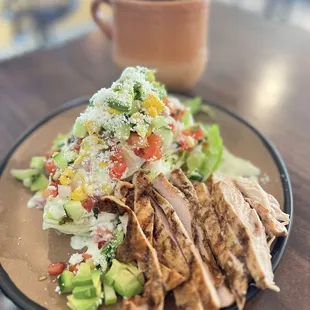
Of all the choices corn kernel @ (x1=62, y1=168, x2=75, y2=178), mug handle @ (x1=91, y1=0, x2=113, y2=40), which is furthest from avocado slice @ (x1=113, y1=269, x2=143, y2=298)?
mug handle @ (x1=91, y1=0, x2=113, y2=40)

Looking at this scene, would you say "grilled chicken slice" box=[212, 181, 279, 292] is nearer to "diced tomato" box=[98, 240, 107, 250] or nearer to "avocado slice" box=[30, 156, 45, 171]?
"diced tomato" box=[98, 240, 107, 250]

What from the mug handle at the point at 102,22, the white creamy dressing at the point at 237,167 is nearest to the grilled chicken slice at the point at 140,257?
the white creamy dressing at the point at 237,167

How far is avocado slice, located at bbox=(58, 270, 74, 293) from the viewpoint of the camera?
1.28m

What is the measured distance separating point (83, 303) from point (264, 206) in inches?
26.2

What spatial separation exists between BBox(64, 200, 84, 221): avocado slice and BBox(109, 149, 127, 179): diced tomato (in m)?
0.16

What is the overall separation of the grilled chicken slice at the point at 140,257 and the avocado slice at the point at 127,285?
2cm

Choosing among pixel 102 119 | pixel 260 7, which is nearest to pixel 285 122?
pixel 102 119

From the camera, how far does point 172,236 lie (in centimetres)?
133

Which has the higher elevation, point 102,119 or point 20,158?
point 102,119

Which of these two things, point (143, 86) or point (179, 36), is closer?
point (143, 86)

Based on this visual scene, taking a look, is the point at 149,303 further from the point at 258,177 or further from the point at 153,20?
the point at 153,20

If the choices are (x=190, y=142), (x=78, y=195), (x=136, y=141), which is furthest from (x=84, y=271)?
(x=190, y=142)

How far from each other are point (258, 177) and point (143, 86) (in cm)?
60

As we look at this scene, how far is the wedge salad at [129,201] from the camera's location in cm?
124
